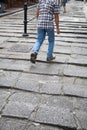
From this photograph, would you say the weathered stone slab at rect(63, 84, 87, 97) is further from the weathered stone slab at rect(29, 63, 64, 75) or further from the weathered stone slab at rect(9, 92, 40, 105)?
the weathered stone slab at rect(29, 63, 64, 75)

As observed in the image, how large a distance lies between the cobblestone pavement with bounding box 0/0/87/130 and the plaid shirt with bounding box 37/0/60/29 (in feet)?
3.07

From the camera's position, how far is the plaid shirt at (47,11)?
6332 mm

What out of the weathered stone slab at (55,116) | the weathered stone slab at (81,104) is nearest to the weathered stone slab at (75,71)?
the weathered stone slab at (81,104)

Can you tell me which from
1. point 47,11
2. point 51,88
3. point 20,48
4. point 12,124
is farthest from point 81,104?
point 20,48

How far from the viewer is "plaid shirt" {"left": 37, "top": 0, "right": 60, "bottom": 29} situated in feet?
20.8

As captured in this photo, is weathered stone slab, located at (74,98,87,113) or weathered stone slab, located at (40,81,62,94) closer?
weathered stone slab, located at (74,98,87,113)

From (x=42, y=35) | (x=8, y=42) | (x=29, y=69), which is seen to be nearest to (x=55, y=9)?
(x=42, y=35)

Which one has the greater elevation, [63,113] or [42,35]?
[42,35]

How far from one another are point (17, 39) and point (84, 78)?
4702 mm

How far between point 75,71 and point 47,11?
1448mm

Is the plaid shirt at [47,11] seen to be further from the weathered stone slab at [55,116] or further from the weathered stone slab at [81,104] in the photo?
the weathered stone slab at [55,116]

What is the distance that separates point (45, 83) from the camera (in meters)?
5.39

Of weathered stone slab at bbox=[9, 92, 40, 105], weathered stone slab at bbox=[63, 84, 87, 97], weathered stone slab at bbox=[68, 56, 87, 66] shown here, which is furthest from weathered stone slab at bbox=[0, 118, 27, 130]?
weathered stone slab at bbox=[68, 56, 87, 66]

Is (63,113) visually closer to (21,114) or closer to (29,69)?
(21,114)
